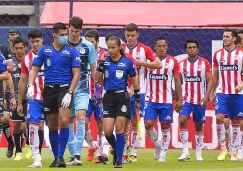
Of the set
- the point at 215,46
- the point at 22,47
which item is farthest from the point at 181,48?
the point at 22,47

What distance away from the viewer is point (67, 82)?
49.3 feet

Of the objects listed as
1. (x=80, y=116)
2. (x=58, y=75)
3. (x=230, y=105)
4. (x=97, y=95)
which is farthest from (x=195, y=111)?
(x=58, y=75)

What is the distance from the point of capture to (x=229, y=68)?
61.2 ft

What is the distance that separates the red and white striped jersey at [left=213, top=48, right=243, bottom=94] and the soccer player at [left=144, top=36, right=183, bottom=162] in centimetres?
94

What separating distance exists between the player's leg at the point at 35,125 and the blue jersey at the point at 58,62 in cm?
102

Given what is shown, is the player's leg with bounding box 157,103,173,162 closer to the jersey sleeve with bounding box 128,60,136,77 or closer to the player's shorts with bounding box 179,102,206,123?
the player's shorts with bounding box 179,102,206,123

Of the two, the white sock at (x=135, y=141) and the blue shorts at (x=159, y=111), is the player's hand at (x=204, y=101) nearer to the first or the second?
the blue shorts at (x=159, y=111)

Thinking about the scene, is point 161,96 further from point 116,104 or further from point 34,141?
point 34,141

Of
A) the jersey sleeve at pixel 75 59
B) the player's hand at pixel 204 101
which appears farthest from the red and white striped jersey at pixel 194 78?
the jersey sleeve at pixel 75 59

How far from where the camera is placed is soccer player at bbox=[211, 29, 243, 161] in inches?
730

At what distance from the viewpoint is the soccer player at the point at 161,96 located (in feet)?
59.2

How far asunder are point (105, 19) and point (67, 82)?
1063 cm

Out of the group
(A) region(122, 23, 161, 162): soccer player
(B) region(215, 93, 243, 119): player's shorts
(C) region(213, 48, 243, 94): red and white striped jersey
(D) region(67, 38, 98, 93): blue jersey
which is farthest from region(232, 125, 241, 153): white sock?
(D) region(67, 38, 98, 93): blue jersey

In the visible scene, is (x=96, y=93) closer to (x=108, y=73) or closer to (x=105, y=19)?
(x=108, y=73)
